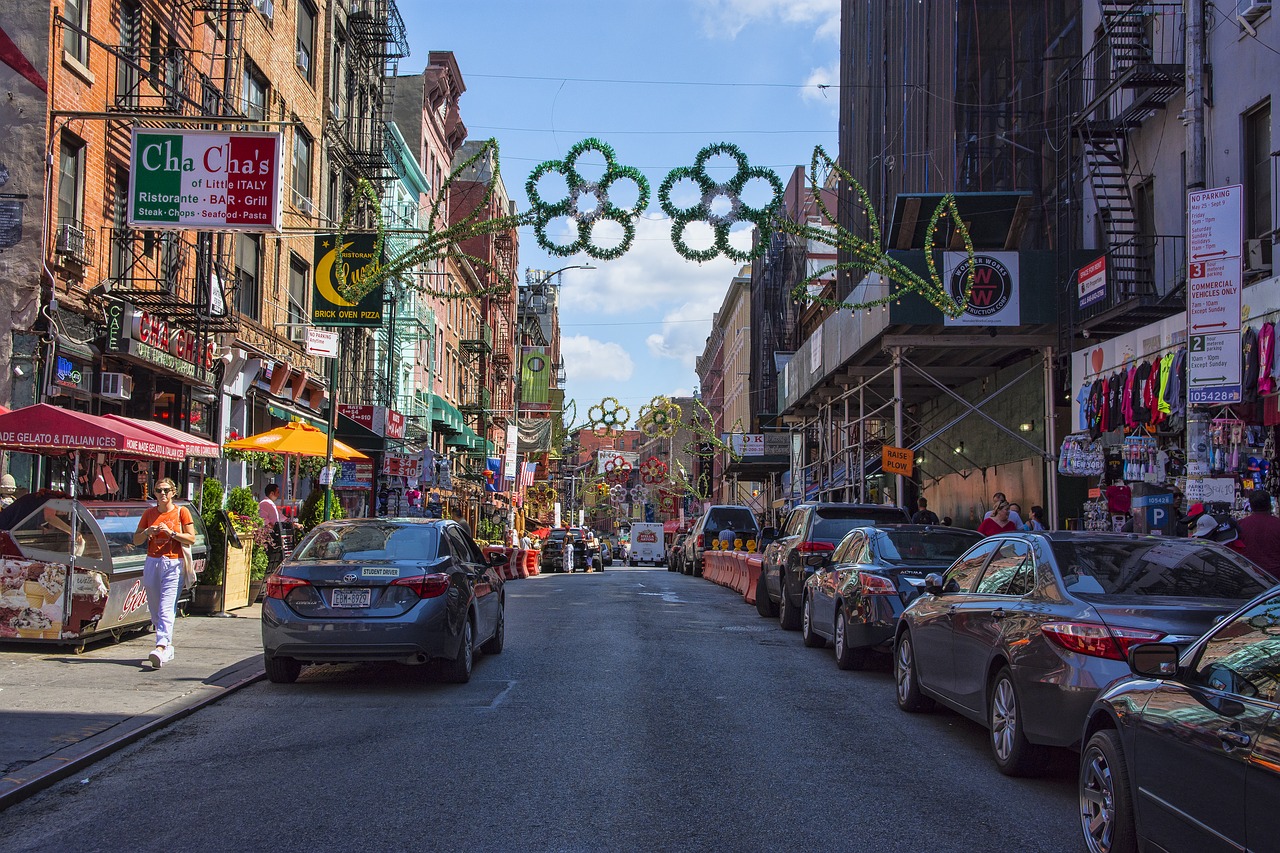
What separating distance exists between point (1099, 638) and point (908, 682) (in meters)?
3.44

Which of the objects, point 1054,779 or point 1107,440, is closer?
point 1054,779

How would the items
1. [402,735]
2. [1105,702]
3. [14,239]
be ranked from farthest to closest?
[14,239] < [402,735] < [1105,702]

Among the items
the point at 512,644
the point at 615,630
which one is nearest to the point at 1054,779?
the point at 512,644

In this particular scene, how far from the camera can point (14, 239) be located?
622 inches

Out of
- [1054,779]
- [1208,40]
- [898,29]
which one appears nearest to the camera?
[1054,779]

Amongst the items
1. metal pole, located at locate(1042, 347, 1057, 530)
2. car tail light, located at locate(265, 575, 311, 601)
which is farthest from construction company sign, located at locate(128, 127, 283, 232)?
metal pole, located at locate(1042, 347, 1057, 530)

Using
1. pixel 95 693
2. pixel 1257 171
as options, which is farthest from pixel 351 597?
pixel 1257 171

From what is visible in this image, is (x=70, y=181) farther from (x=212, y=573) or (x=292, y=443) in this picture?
(x=212, y=573)

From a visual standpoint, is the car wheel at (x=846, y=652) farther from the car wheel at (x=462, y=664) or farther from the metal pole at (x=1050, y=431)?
the metal pole at (x=1050, y=431)

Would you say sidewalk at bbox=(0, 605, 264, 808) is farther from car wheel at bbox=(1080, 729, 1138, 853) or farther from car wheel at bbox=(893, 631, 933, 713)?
car wheel at bbox=(893, 631, 933, 713)

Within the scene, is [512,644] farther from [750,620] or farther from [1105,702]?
[1105,702]

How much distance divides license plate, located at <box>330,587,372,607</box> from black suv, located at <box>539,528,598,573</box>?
36.1 m

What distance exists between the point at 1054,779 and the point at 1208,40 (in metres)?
13.5

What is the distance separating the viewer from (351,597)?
33.8 ft
